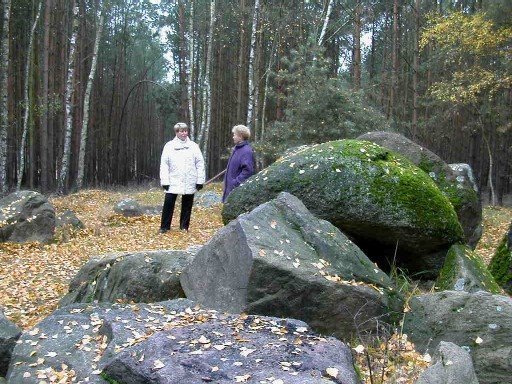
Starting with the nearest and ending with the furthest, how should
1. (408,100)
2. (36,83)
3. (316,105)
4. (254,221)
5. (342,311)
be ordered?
(342,311), (254,221), (316,105), (36,83), (408,100)

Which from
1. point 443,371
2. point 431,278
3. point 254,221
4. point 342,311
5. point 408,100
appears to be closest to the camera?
point 443,371

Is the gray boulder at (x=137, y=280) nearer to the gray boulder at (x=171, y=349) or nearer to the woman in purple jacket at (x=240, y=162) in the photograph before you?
the gray boulder at (x=171, y=349)

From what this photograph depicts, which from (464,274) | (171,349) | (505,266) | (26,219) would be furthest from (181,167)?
(171,349)

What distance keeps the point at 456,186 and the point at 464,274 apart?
8.71 feet

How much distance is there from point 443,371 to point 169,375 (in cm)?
147

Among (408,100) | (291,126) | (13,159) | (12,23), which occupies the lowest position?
(13,159)

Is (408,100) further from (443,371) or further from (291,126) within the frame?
(443,371)

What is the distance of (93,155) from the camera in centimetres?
3409

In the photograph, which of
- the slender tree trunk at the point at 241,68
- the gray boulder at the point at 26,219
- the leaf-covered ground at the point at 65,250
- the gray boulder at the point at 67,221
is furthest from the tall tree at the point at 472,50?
the gray boulder at the point at 26,219

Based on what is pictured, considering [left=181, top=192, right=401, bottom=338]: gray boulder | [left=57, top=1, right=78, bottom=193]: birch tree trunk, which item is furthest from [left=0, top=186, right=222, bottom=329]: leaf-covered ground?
[left=57, top=1, right=78, bottom=193]: birch tree trunk

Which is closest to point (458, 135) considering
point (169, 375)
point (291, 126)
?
point (291, 126)

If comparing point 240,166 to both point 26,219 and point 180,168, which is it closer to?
point 180,168

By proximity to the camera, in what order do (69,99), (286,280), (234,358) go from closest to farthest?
(234,358), (286,280), (69,99)

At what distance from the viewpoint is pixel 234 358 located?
3.37 m
